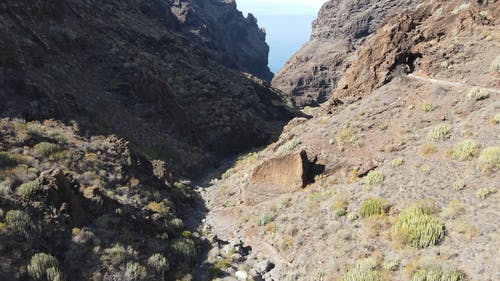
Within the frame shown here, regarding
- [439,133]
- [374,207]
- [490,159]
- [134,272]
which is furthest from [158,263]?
[439,133]

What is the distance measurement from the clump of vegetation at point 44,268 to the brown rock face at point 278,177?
1234 cm

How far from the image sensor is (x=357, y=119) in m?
26.2

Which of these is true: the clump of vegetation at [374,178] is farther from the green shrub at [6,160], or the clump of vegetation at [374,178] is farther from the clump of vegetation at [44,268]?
the green shrub at [6,160]

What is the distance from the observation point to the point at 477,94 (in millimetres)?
21016

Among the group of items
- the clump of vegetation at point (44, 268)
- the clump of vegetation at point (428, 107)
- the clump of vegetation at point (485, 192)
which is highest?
the clump of vegetation at point (428, 107)

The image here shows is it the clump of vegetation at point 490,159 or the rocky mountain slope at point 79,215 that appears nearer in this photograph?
the rocky mountain slope at point 79,215

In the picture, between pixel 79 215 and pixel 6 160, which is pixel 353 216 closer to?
pixel 79 215

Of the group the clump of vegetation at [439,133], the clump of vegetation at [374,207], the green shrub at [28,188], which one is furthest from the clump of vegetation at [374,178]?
the green shrub at [28,188]

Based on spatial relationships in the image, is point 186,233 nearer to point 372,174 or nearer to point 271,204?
point 271,204

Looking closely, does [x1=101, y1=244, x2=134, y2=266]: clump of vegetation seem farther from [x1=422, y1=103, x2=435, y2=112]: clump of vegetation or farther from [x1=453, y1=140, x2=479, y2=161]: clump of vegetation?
[x1=422, y1=103, x2=435, y2=112]: clump of vegetation

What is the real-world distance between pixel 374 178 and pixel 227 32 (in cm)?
12223

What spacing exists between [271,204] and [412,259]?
973cm

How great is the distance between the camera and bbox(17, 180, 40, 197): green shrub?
15.4 meters

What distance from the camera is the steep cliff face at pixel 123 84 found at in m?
27.8
